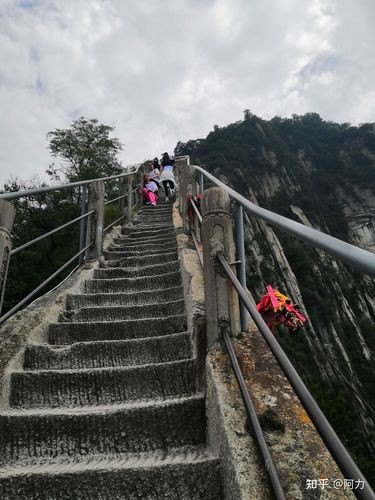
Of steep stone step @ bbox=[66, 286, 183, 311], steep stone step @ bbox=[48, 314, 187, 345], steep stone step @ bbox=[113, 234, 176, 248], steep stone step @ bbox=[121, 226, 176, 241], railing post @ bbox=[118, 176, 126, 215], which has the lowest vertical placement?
steep stone step @ bbox=[48, 314, 187, 345]

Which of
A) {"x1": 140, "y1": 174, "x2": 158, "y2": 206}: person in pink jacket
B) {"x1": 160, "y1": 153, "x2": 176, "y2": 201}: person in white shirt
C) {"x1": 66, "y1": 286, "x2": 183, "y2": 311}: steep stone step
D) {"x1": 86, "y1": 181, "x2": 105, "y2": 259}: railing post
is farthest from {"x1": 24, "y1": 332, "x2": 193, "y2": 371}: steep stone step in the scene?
{"x1": 160, "y1": 153, "x2": 176, "y2": 201}: person in white shirt

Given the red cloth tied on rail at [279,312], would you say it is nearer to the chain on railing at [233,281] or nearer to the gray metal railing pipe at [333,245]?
the chain on railing at [233,281]

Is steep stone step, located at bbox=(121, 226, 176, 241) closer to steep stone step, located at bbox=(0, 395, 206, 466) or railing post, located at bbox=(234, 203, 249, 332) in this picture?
railing post, located at bbox=(234, 203, 249, 332)

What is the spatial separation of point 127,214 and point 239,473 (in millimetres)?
6459

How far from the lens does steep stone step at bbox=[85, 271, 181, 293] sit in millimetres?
3523

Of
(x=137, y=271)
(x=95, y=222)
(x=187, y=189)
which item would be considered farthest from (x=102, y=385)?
(x=187, y=189)

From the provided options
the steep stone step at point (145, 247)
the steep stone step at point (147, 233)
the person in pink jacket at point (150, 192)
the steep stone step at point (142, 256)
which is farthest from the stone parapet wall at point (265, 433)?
the person in pink jacket at point (150, 192)

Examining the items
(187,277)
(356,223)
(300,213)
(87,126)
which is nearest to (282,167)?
(300,213)

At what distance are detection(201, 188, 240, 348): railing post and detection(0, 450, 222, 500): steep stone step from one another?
2.12 ft

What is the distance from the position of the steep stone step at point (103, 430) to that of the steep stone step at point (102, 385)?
0.22 meters

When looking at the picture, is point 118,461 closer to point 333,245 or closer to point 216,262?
point 216,262

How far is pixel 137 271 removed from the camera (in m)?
3.85

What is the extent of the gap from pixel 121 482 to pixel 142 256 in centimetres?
313

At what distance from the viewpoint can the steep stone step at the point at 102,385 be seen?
6.48 feet
